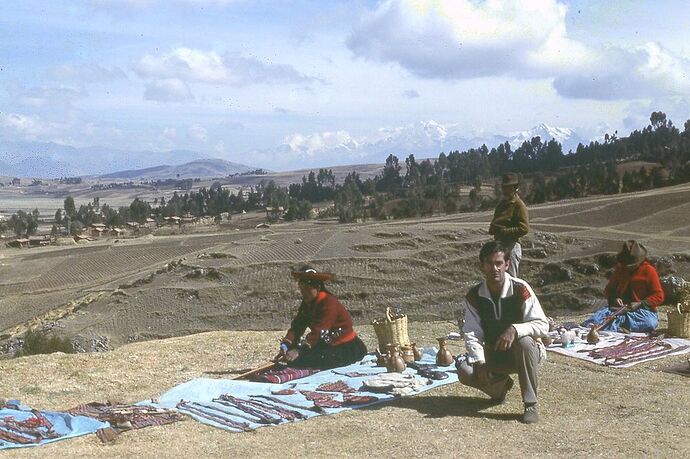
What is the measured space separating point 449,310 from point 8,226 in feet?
210

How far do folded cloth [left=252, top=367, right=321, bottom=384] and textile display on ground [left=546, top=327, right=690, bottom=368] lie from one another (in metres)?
2.95

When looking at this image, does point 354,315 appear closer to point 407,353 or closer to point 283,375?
point 407,353

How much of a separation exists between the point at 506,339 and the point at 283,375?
2.69 meters

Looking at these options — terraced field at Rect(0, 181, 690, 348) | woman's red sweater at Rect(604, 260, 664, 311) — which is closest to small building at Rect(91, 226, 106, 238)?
terraced field at Rect(0, 181, 690, 348)

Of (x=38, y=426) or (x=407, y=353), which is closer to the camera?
(x=38, y=426)

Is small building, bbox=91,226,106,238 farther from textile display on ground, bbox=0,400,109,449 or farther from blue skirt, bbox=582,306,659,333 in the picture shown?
textile display on ground, bbox=0,400,109,449

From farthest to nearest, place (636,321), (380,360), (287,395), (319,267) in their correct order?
(319,267)
(636,321)
(380,360)
(287,395)

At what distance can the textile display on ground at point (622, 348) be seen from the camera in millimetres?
8320

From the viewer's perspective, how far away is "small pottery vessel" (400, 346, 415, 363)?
826 cm

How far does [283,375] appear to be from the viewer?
7.70 m

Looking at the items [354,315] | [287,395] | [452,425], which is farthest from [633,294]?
[354,315]

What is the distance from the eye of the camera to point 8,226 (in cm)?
7906

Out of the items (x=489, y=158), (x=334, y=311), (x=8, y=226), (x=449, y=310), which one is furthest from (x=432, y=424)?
(x=489, y=158)

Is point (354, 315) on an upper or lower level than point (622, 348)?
lower
